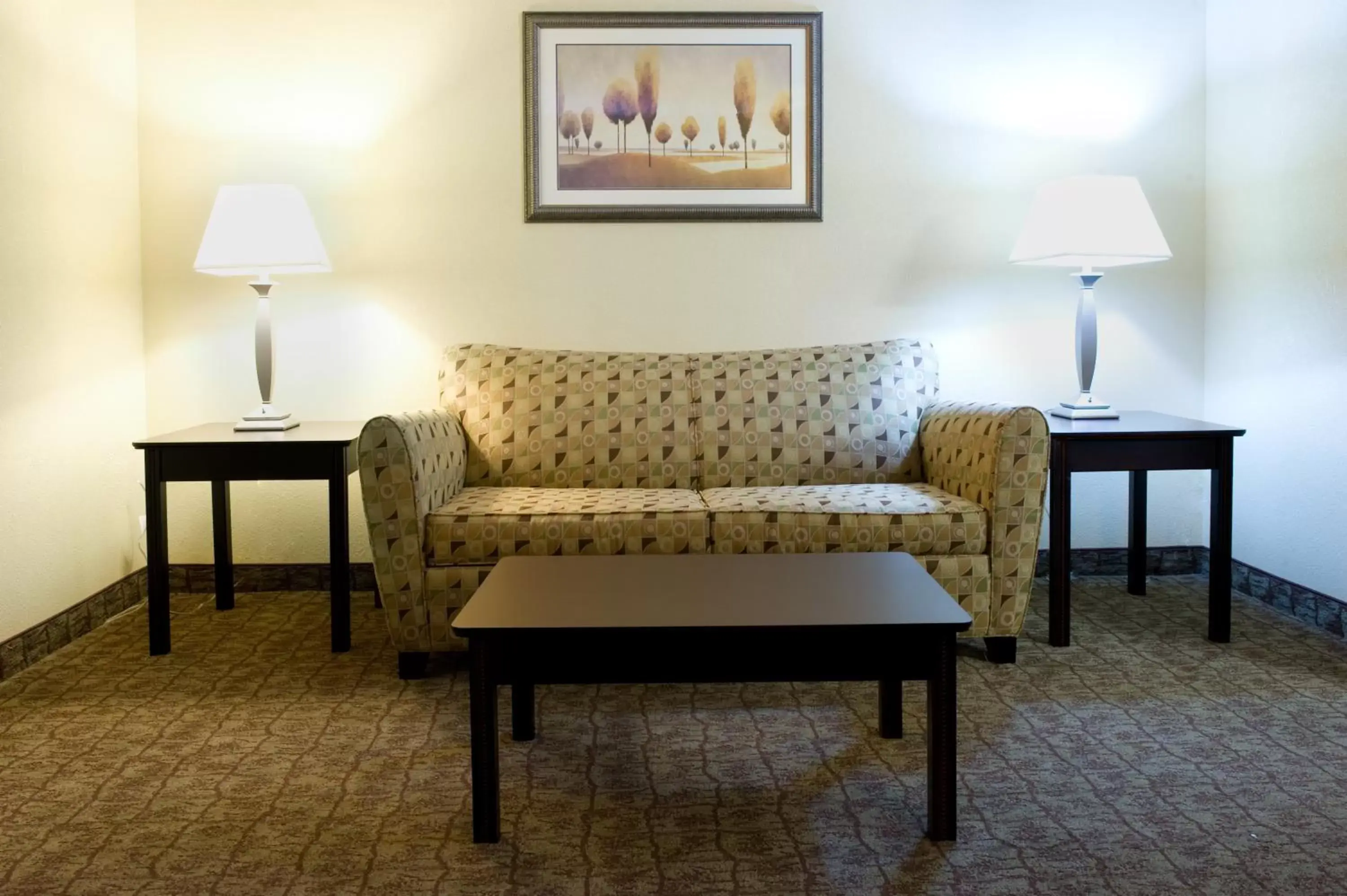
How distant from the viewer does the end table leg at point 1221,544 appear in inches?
121

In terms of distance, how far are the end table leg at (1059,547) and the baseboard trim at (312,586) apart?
0.25ft

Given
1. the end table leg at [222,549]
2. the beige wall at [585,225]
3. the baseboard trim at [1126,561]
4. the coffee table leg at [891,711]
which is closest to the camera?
the coffee table leg at [891,711]

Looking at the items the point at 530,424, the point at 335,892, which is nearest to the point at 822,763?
the point at 335,892

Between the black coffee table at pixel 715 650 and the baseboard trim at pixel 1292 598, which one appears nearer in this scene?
the black coffee table at pixel 715 650

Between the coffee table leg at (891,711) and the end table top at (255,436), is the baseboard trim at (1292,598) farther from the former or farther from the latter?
the end table top at (255,436)

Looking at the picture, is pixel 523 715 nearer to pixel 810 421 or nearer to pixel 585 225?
pixel 810 421

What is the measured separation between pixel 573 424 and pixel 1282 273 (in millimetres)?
2292

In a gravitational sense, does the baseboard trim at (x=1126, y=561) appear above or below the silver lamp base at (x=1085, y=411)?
below

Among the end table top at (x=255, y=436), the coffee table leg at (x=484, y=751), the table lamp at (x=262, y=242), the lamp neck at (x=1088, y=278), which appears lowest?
the coffee table leg at (x=484, y=751)

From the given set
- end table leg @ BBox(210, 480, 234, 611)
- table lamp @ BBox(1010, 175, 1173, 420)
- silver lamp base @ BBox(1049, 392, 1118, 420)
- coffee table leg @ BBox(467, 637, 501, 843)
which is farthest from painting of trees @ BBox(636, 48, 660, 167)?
coffee table leg @ BBox(467, 637, 501, 843)

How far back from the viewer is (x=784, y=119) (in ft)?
12.6

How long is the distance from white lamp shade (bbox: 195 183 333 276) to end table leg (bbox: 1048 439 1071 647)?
90.3 inches

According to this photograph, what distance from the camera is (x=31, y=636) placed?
9.93 feet

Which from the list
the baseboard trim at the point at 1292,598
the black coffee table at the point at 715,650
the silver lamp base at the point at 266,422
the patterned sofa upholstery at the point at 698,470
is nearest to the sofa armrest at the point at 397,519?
the patterned sofa upholstery at the point at 698,470
